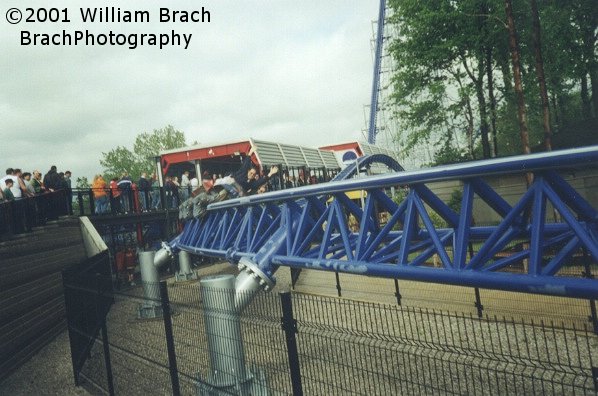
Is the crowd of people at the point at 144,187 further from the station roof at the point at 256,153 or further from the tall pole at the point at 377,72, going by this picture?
the tall pole at the point at 377,72

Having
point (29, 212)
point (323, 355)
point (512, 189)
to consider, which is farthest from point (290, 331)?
point (512, 189)

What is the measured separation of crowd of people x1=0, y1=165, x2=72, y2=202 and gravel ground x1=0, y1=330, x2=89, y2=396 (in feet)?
12.8

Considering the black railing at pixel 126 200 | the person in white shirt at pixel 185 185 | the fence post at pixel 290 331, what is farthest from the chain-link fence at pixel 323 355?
the person in white shirt at pixel 185 185

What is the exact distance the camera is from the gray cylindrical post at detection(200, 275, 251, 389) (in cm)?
449

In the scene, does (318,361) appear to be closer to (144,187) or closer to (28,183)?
(28,183)

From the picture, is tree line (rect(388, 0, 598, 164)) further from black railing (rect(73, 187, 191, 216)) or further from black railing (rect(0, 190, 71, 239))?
black railing (rect(0, 190, 71, 239))

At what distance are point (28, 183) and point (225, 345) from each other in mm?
11131

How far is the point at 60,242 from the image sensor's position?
11.2 m

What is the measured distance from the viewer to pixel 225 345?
15.2 feet

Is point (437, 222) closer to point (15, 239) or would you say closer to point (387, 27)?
point (15, 239)

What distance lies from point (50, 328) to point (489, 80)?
74.9 feet

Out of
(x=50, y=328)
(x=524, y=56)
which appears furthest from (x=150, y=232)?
(x=524, y=56)

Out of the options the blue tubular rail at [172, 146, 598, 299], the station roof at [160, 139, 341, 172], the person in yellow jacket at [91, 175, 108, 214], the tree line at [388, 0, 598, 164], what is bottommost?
the blue tubular rail at [172, 146, 598, 299]

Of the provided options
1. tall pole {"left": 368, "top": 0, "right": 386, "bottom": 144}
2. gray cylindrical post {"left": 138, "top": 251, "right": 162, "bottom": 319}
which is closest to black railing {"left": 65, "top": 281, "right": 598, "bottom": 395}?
gray cylindrical post {"left": 138, "top": 251, "right": 162, "bottom": 319}
